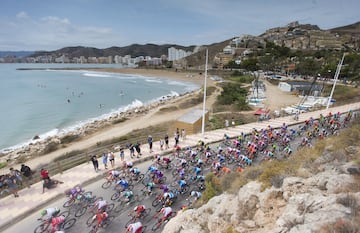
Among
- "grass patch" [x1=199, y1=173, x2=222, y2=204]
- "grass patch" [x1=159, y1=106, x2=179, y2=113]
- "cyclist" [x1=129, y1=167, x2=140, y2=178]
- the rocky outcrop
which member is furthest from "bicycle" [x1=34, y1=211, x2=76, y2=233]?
"grass patch" [x1=159, y1=106, x2=179, y2=113]

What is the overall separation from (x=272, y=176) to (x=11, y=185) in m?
10.4

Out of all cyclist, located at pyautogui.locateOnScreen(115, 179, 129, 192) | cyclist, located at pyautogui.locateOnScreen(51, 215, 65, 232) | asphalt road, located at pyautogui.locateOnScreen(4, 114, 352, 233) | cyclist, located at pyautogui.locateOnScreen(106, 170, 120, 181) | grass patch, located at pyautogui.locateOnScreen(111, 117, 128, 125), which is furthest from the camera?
grass patch, located at pyautogui.locateOnScreen(111, 117, 128, 125)

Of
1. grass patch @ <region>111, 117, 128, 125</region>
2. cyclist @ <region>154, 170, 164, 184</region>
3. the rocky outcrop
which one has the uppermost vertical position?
the rocky outcrop

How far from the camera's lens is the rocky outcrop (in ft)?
14.0

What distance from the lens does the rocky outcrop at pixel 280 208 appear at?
169 inches

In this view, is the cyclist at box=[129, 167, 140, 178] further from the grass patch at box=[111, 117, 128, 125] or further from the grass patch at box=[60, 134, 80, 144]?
the grass patch at box=[111, 117, 128, 125]

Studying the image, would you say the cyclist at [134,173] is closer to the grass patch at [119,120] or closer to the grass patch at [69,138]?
the grass patch at [69,138]

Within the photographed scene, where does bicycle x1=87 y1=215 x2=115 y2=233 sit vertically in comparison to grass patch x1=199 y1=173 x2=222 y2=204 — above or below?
below

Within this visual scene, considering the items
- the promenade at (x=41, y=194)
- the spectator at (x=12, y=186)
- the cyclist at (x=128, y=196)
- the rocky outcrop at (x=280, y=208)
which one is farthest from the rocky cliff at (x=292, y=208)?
the spectator at (x=12, y=186)

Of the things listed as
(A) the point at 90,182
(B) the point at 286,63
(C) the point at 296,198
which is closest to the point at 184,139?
(A) the point at 90,182

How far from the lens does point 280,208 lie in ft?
17.5

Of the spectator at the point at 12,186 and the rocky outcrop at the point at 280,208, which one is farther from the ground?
the rocky outcrop at the point at 280,208

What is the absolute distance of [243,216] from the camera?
18.2 ft

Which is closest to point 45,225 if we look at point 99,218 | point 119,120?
point 99,218
